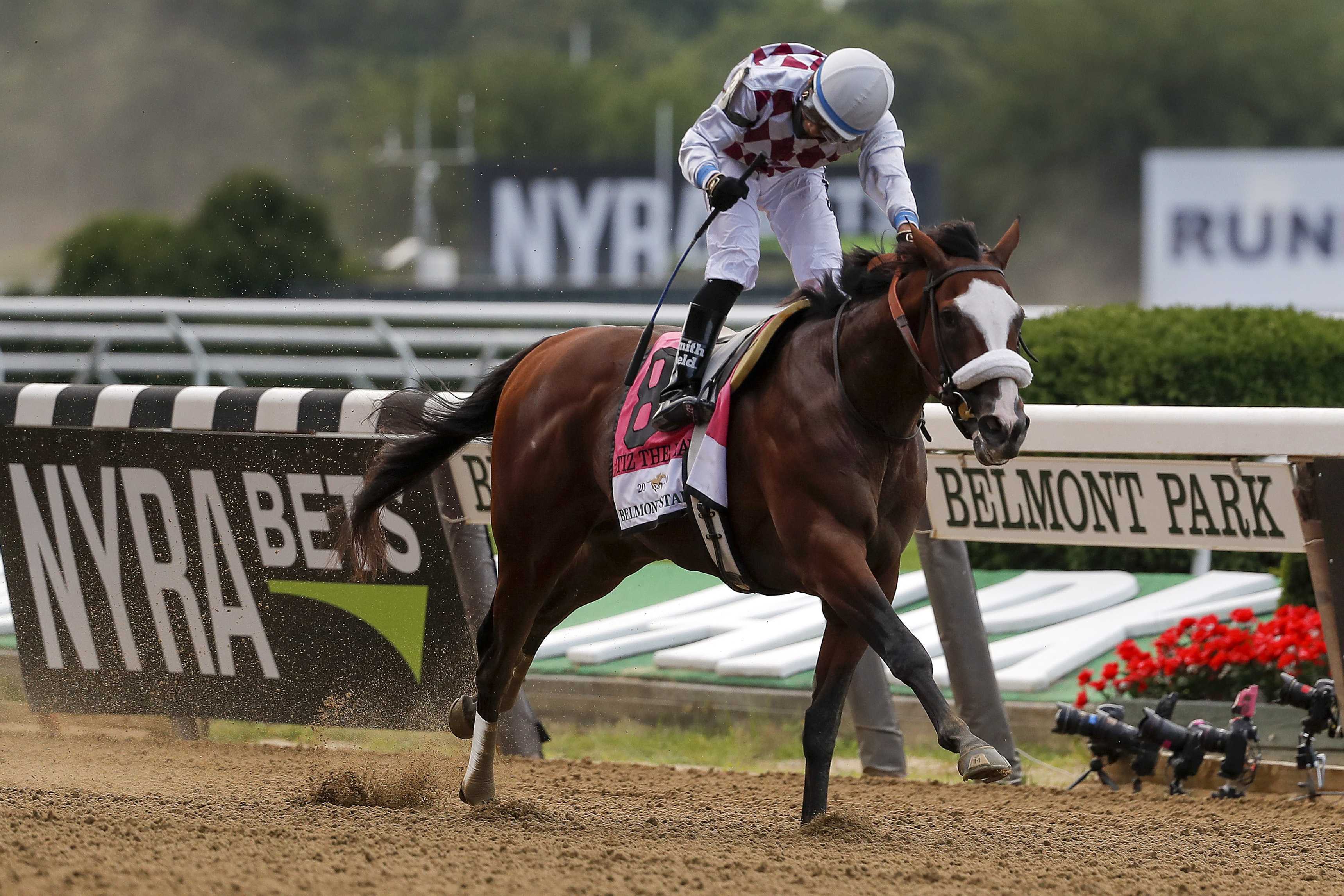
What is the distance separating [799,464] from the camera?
4098 millimetres

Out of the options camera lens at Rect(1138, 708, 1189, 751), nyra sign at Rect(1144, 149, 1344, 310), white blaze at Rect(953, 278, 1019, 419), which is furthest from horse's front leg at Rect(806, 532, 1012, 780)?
nyra sign at Rect(1144, 149, 1344, 310)

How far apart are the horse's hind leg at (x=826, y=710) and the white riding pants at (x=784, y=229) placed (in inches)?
37.4

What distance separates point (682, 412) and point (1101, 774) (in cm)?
178

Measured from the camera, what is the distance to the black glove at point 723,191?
4434 mm

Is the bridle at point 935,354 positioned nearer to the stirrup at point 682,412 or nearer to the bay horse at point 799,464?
the bay horse at point 799,464

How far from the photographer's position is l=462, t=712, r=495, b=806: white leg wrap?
466 cm

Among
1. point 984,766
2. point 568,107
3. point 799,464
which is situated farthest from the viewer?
Result: point 568,107

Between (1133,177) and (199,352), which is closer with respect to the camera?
(199,352)

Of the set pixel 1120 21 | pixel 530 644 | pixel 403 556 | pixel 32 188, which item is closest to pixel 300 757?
pixel 403 556

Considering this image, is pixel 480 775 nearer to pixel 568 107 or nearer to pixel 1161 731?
pixel 1161 731

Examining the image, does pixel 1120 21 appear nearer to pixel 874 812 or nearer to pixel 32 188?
pixel 32 188

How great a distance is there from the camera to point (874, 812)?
4574 millimetres

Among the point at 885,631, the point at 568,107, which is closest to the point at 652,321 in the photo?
the point at 885,631

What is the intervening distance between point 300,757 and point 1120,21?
54.7 m
